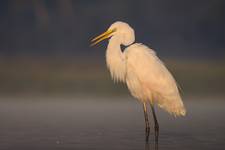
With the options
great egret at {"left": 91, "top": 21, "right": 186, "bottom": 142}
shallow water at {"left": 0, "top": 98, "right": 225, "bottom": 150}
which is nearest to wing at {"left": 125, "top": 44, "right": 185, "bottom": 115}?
great egret at {"left": 91, "top": 21, "right": 186, "bottom": 142}

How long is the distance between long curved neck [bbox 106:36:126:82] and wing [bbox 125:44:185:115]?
6 centimetres

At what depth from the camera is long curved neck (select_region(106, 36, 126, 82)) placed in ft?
25.7

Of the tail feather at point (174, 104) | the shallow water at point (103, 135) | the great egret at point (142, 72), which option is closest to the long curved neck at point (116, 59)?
the great egret at point (142, 72)

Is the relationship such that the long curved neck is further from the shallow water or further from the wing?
the shallow water

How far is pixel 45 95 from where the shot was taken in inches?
803

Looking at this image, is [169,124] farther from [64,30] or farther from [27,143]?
[64,30]

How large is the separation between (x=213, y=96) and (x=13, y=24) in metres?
6.08

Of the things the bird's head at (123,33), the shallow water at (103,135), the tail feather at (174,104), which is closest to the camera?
the shallow water at (103,135)

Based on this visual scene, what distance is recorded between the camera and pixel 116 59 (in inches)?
309

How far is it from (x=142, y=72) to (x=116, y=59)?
0.39m

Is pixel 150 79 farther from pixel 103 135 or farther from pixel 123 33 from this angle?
pixel 103 135

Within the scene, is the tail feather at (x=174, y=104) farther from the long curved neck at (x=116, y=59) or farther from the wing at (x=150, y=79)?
the long curved neck at (x=116, y=59)

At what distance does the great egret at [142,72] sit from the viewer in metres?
7.62

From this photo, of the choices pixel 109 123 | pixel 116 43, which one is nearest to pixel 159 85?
pixel 116 43
